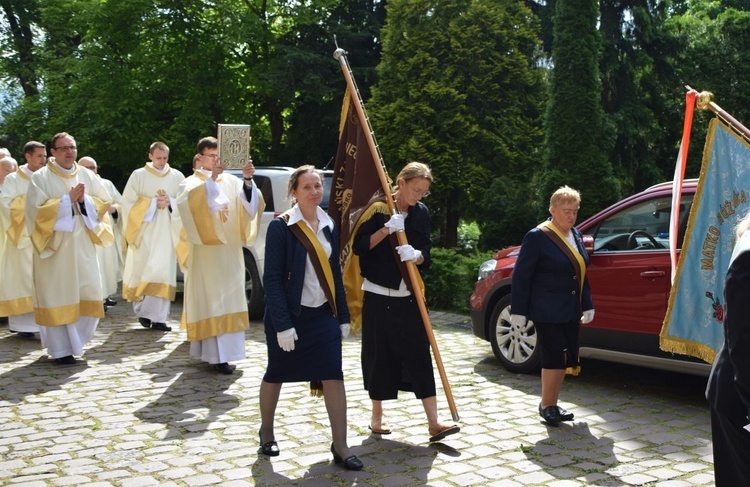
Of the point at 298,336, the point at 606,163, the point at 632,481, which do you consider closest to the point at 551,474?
the point at 632,481

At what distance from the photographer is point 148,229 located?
11.2 m

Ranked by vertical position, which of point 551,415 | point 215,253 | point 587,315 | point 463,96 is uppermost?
point 463,96

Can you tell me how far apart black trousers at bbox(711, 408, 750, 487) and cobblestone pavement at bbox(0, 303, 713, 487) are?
2156 mm

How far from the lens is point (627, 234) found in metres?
7.89

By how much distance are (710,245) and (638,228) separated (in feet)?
5.94

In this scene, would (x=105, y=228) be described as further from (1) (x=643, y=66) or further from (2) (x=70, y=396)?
(1) (x=643, y=66)

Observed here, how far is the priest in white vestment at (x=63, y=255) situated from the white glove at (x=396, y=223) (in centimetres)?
421

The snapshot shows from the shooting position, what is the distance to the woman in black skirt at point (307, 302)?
565cm

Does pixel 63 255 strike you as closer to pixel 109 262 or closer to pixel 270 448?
pixel 109 262

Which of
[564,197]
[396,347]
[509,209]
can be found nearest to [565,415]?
[396,347]

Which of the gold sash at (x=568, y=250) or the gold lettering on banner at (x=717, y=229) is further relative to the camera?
the gold sash at (x=568, y=250)

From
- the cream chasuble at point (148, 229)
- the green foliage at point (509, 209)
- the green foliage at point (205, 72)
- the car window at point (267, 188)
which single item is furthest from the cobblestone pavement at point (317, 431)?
the green foliage at point (205, 72)

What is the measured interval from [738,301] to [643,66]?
56.4 feet

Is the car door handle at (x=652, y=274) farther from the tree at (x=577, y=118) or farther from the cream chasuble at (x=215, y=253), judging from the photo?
the tree at (x=577, y=118)
